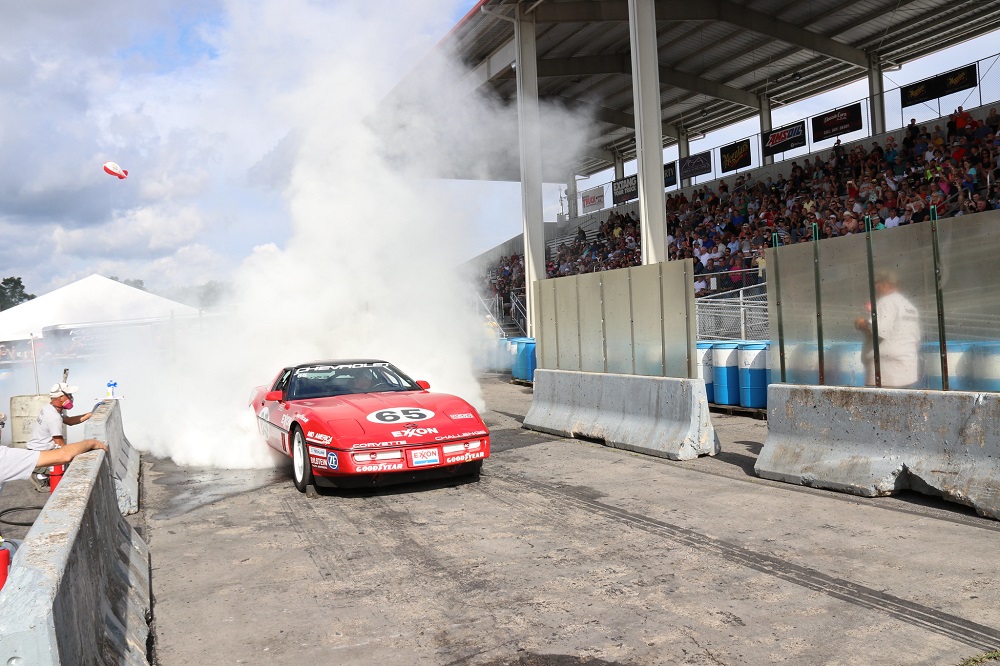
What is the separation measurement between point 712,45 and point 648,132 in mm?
9831

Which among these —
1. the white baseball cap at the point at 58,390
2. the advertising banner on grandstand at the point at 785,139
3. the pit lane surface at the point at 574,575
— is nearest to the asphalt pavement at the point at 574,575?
the pit lane surface at the point at 574,575

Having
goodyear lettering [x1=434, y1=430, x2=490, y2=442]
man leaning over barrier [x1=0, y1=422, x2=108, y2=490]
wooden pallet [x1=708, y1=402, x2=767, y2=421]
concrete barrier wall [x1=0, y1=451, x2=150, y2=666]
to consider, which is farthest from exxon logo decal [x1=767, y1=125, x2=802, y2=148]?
man leaning over barrier [x1=0, y1=422, x2=108, y2=490]

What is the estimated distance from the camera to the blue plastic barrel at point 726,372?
1152 cm

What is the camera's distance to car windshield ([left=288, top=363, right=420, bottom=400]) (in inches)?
323

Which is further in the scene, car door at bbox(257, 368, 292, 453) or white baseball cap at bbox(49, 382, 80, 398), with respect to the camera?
white baseball cap at bbox(49, 382, 80, 398)

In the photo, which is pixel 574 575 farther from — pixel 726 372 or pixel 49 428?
pixel 726 372

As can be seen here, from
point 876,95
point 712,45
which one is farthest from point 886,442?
point 712,45

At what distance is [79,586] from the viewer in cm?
291

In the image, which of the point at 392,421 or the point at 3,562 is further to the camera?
the point at 392,421

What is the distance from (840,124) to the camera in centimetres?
2269

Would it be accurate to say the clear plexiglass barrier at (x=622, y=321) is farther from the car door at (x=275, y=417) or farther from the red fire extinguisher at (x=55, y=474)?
the red fire extinguisher at (x=55, y=474)

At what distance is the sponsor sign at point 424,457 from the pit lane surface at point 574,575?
0.32 meters

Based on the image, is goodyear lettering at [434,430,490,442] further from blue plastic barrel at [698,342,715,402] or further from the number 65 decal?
blue plastic barrel at [698,342,715,402]

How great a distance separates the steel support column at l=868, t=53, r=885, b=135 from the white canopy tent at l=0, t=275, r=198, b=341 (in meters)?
22.8
